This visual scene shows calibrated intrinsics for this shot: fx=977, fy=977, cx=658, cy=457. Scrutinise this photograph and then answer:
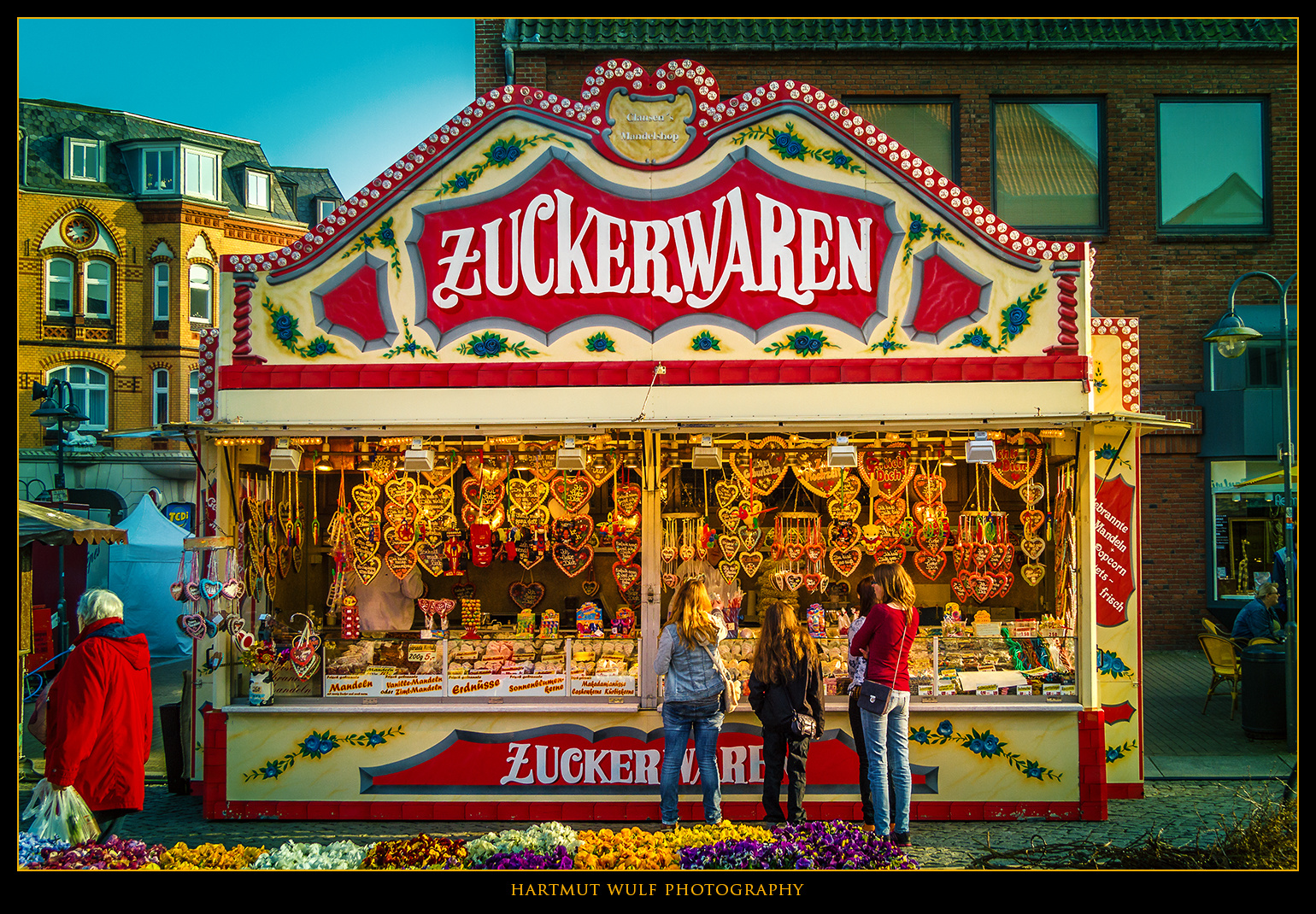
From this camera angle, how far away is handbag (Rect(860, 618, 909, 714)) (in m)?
6.82

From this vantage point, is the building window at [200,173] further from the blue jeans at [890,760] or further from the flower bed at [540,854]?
the blue jeans at [890,760]

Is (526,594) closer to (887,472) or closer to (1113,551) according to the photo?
(887,472)

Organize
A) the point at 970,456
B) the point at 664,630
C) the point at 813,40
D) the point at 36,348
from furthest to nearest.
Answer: the point at 36,348
the point at 813,40
the point at 970,456
the point at 664,630

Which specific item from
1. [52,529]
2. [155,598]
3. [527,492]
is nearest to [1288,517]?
[527,492]

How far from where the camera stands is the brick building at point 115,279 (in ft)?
76.3

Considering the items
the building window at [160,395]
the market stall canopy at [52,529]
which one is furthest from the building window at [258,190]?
the market stall canopy at [52,529]

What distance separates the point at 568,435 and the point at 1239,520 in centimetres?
1313

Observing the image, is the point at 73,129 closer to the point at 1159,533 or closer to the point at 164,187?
the point at 164,187

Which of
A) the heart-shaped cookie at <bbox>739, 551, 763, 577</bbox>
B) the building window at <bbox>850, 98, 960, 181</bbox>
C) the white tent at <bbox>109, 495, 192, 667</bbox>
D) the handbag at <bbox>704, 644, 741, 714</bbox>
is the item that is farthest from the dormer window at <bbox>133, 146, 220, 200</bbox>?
the handbag at <bbox>704, 644, 741, 714</bbox>

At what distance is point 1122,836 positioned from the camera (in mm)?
7293

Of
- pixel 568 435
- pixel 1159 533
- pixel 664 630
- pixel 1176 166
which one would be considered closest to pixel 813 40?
pixel 1176 166

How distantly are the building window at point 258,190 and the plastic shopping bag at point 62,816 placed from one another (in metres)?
24.1

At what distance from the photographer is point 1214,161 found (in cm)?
1611

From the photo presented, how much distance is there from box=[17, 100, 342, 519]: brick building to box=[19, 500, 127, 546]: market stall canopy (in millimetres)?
14440
